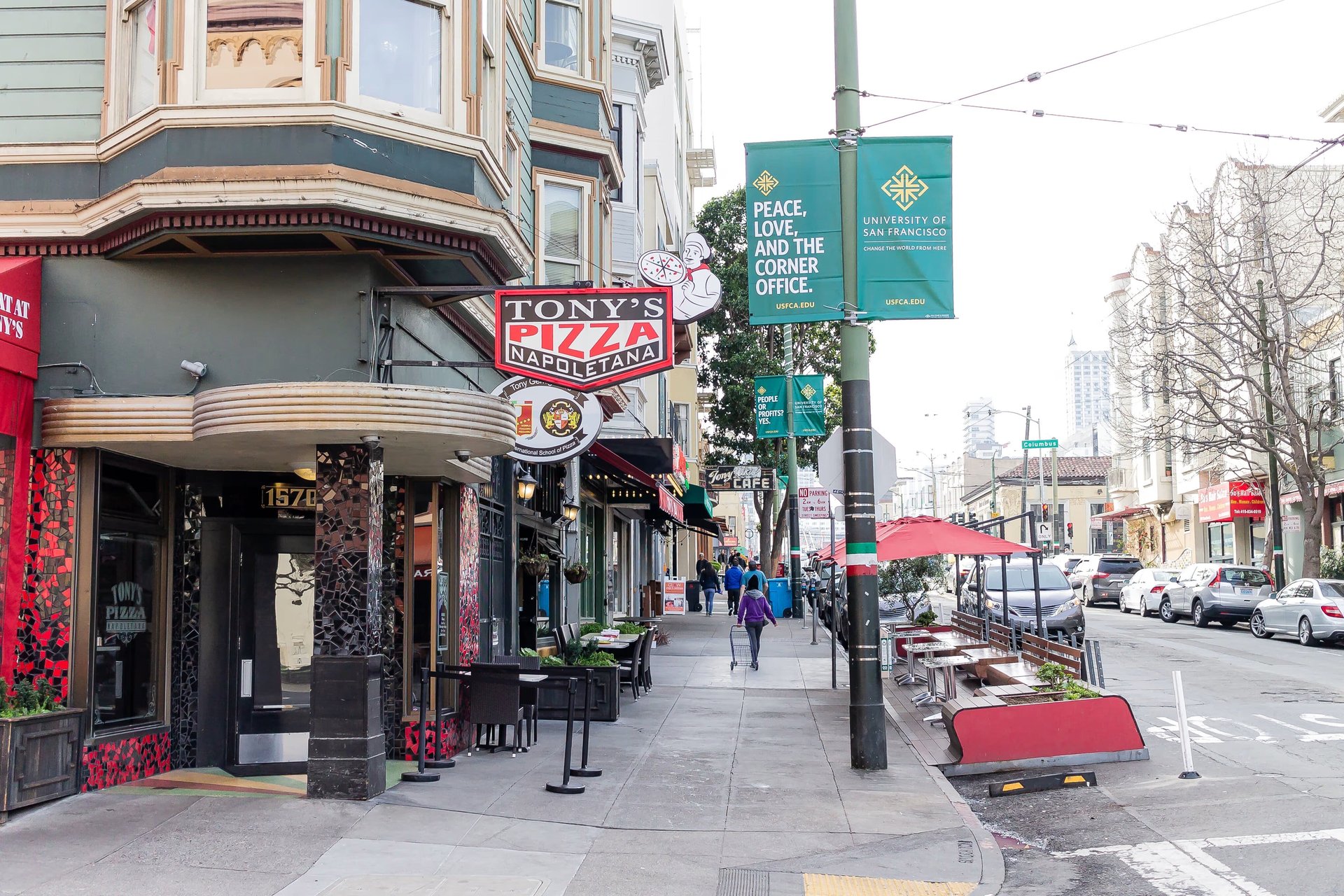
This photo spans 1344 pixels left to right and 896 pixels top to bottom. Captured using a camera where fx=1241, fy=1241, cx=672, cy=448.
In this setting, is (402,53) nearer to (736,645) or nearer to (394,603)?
(394,603)

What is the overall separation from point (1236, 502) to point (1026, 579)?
1826 centimetres

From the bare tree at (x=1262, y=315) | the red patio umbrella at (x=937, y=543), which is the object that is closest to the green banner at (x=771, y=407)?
the bare tree at (x=1262, y=315)

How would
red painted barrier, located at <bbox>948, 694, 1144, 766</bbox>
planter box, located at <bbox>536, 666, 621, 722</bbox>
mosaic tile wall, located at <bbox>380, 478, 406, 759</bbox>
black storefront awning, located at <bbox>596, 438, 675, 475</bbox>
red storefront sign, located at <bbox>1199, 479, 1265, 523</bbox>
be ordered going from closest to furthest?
mosaic tile wall, located at <bbox>380, 478, 406, 759</bbox>, red painted barrier, located at <bbox>948, 694, 1144, 766</bbox>, planter box, located at <bbox>536, 666, 621, 722</bbox>, black storefront awning, located at <bbox>596, 438, 675, 475</bbox>, red storefront sign, located at <bbox>1199, 479, 1265, 523</bbox>

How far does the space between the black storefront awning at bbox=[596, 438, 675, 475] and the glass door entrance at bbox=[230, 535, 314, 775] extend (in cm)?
1002

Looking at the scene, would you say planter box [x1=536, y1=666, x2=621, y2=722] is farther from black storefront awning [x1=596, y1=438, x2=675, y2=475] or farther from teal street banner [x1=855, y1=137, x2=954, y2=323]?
black storefront awning [x1=596, y1=438, x2=675, y2=475]

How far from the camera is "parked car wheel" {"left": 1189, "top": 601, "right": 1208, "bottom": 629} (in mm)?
31938

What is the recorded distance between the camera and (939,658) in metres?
15.7

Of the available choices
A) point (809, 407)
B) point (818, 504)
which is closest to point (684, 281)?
point (818, 504)

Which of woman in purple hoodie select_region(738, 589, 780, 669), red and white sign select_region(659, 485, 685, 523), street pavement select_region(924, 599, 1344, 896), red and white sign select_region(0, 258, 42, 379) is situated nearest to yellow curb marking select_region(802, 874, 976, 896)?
street pavement select_region(924, 599, 1344, 896)

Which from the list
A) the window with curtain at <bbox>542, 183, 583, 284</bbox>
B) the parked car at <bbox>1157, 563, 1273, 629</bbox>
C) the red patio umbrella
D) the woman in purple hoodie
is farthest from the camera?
the parked car at <bbox>1157, 563, 1273, 629</bbox>

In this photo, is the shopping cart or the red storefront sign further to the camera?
the red storefront sign

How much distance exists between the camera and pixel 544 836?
8.34 meters

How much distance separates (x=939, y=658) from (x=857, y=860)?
802 cm

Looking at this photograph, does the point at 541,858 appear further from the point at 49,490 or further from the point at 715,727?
the point at 715,727
